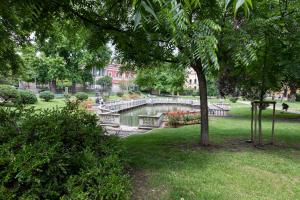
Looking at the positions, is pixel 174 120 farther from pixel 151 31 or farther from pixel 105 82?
pixel 105 82

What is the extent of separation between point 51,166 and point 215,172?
3540 mm

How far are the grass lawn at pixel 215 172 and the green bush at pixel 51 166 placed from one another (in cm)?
107

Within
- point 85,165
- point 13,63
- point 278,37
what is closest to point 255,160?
point 278,37

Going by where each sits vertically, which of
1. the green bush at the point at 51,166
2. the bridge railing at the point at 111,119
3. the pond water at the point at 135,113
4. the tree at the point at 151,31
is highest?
the tree at the point at 151,31

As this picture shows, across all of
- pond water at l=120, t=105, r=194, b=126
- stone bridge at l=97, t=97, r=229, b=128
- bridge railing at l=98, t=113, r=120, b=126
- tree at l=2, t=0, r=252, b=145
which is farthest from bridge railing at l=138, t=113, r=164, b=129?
tree at l=2, t=0, r=252, b=145

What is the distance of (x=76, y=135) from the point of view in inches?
151

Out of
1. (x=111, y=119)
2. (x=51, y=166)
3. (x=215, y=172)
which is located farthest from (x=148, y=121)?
(x=51, y=166)

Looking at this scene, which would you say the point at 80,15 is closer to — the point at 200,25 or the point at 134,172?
the point at 200,25

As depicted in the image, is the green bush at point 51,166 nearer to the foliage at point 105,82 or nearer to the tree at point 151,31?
the tree at point 151,31

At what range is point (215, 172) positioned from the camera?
5.38 meters

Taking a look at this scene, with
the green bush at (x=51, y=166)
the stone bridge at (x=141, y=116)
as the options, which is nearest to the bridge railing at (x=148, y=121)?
the stone bridge at (x=141, y=116)

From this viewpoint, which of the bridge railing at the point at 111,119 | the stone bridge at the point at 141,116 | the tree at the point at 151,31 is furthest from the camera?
the bridge railing at the point at 111,119

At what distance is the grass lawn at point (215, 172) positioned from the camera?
432cm

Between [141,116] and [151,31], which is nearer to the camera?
[151,31]
